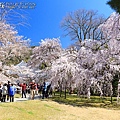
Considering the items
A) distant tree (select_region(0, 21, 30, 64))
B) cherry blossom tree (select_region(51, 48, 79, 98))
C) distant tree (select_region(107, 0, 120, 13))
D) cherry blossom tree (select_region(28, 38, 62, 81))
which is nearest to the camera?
distant tree (select_region(107, 0, 120, 13))

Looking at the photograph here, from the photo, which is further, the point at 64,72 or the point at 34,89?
the point at 64,72

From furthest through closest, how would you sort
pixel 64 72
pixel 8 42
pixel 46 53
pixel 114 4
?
pixel 46 53 < pixel 64 72 < pixel 8 42 < pixel 114 4

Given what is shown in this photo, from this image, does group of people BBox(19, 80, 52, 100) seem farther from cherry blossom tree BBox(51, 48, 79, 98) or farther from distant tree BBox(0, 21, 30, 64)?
distant tree BBox(0, 21, 30, 64)

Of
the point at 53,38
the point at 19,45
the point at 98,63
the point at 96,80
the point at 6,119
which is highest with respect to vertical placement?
the point at 53,38

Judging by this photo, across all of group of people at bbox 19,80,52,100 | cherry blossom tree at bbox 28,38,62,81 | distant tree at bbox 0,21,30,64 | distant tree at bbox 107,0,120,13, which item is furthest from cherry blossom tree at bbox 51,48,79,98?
distant tree at bbox 107,0,120,13

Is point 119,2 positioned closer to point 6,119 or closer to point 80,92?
point 6,119

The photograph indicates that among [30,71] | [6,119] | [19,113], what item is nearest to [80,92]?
[19,113]

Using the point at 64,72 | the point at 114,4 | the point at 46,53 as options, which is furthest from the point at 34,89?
the point at 46,53

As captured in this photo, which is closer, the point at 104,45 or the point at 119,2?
the point at 119,2

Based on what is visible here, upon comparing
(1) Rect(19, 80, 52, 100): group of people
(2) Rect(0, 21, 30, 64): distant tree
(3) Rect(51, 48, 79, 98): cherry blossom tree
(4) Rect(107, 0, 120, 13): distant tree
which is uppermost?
(2) Rect(0, 21, 30, 64): distant tree

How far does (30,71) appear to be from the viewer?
2905 cm

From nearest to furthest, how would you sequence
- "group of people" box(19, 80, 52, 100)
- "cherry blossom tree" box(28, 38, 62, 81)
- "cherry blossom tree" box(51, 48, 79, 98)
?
"group of people" box(19, 80, 52, 100) → "cherry blossom tree" box(51, 48, 79, 98) → "cherry blossom tree" box(28, 38, 62, 81)

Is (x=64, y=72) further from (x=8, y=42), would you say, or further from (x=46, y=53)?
(x=46, y=53)

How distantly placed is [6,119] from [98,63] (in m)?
10.1
